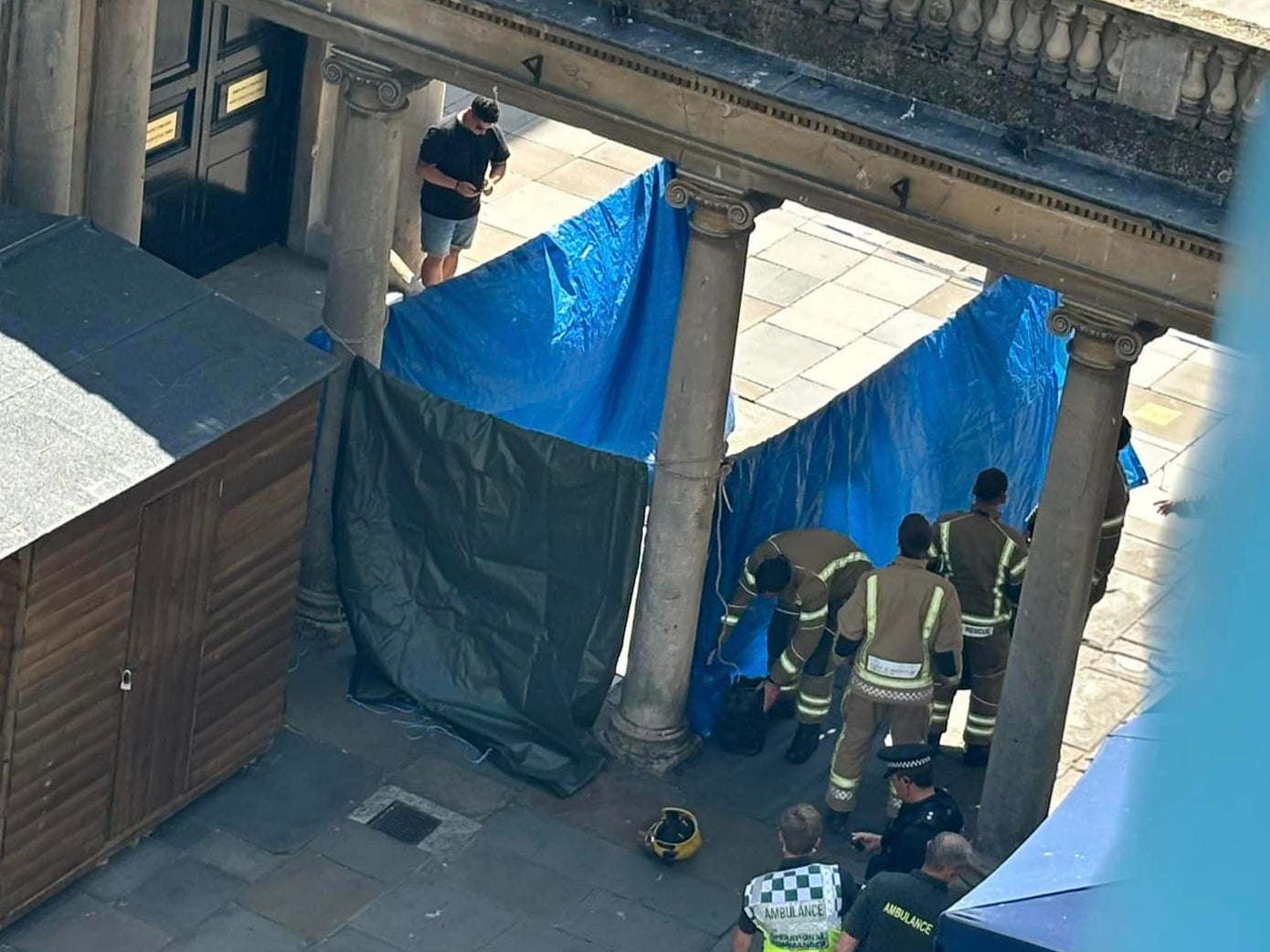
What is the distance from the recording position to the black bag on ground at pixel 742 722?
11039 mm

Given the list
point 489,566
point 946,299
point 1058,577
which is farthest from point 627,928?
point 946,299

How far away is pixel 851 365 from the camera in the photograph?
1524cm

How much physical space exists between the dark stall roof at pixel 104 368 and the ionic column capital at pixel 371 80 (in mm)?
1429

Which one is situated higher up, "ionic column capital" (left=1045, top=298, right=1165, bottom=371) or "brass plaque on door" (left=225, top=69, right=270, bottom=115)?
"ionic column capital" (left=1045, top=298, right=1165, bottom=371)

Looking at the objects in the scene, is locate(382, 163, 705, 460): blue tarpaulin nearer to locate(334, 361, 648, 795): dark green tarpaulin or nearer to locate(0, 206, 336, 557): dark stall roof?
locate(334, 361, 648, 795): dark green tarpaulin

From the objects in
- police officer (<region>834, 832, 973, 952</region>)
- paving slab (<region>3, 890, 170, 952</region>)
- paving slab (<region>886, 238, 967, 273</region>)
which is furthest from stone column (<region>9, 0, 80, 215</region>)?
paving slab (<region>886, 238, 967, 273</region>)

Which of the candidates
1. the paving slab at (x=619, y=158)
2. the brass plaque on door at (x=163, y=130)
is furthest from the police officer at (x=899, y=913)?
the paving slab at (x=619, y=158)

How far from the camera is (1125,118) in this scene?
27.3 feet

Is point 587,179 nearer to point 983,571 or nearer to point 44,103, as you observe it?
point 44,103

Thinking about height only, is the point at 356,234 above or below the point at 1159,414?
above

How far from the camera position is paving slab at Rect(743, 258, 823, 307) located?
16.1m

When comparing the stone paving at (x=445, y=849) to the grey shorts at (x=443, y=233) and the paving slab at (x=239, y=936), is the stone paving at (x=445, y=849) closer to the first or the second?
the paving slab at (x=239, y=936)

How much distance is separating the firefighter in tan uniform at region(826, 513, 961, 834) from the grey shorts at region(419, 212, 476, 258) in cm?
528

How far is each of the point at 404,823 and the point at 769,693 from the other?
2.12 m
